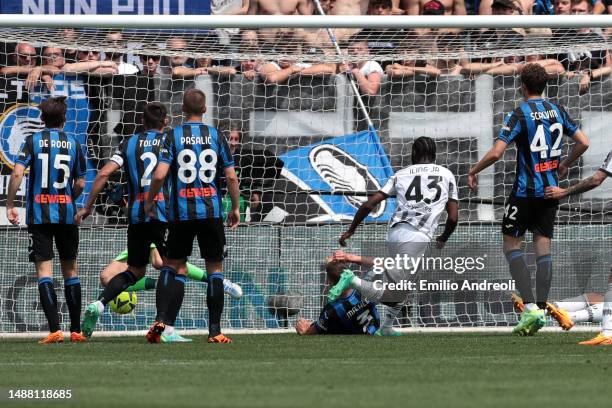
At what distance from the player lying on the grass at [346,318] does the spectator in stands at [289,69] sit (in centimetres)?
307

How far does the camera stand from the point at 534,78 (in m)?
11.1

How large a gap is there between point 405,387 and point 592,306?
632cm

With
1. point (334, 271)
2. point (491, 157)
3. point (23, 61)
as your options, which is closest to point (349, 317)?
point (334, 271)

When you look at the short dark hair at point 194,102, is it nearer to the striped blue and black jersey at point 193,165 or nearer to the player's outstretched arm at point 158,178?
the striped blue and black jersey at point 193,165

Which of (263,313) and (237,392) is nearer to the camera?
(237,392)

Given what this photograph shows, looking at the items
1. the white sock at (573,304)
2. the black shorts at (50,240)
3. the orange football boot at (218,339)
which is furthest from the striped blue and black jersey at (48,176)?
the white sock at (573,304)

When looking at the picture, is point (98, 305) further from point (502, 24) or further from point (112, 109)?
point (502, 24)

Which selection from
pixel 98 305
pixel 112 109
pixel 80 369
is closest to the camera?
pixel 80 369

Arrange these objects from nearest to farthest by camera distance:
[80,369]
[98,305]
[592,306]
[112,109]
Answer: [80,369], [98,305], [592,306], [112,109]

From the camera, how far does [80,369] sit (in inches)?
317

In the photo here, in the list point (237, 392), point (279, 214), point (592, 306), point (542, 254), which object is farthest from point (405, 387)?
point (279, 214)

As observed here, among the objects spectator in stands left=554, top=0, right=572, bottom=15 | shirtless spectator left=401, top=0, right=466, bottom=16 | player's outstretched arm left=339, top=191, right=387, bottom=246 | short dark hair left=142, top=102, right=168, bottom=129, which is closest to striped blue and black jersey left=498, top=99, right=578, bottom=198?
player's outstretched arm left=339, top=191, right=387, bottom=246

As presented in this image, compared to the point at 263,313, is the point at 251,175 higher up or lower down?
higher up

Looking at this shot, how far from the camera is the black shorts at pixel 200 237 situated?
35.1 ft
